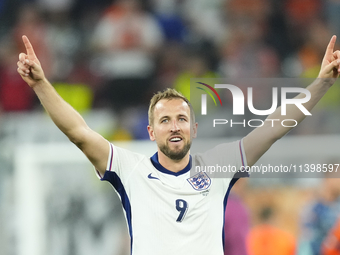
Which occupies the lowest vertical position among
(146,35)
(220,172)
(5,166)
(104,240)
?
(104,240)

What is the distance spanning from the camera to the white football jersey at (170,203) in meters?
3.08

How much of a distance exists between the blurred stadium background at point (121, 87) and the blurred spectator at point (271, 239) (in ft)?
0.16

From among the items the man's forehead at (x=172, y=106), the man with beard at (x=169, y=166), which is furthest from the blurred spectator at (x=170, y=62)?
the man with beard at (x=169, y=166)

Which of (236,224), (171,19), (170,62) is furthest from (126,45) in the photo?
(236,224)

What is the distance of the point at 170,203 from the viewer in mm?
3174

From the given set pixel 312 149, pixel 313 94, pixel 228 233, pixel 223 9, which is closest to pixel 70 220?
pixel 228 233

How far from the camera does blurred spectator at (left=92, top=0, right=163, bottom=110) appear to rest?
6961mm

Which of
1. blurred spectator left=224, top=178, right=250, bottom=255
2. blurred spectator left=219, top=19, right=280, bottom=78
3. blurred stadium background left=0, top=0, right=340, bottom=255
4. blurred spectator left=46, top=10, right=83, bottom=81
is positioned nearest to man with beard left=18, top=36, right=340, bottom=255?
blurred spectator left=224, top=178, right=250, bottom=255

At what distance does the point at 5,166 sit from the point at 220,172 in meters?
3.45

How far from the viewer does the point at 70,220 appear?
5805mm

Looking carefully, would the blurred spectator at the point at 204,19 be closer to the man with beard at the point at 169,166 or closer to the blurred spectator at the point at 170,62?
the blurred spectator at the point at 170,62

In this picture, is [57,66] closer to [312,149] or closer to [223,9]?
[223,9]

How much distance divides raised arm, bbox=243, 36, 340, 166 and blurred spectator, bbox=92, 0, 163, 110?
3.64m

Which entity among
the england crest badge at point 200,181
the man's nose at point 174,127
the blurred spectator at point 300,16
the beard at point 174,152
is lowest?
the england crest badge at point 200,181
